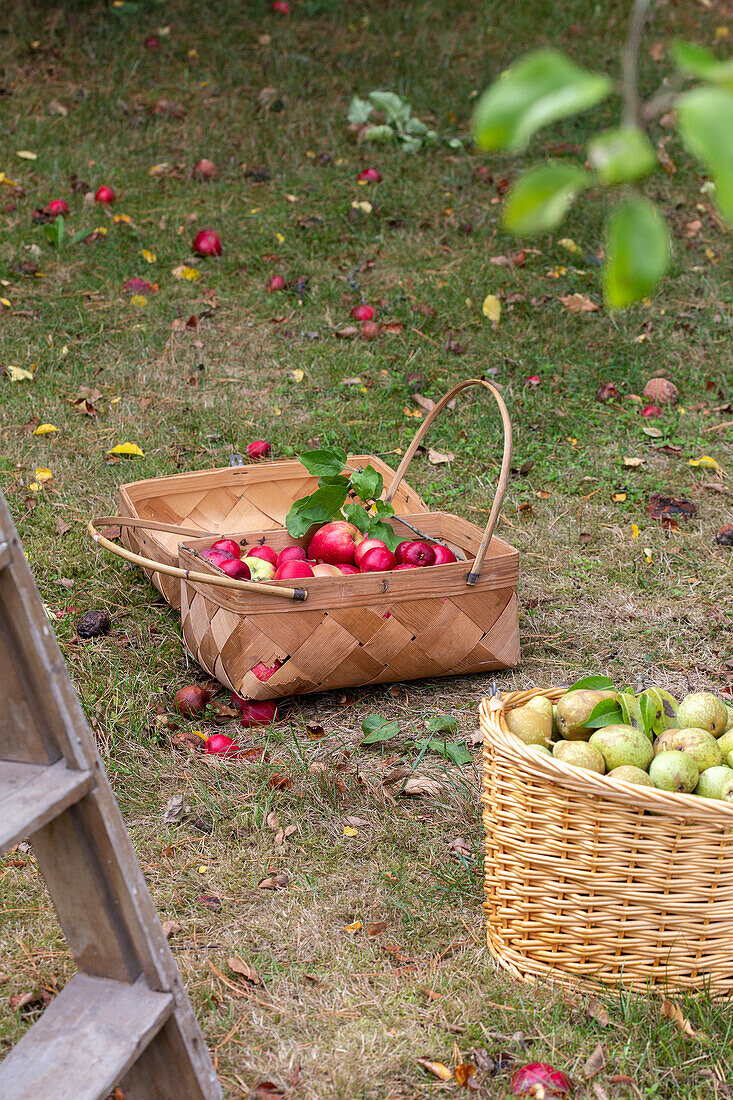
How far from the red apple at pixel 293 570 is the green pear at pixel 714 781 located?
4.15ft

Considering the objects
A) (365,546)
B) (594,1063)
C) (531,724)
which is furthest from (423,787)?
(594,1063)

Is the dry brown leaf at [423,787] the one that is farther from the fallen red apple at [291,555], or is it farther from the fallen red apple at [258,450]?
the fallen red apple at [258,450]

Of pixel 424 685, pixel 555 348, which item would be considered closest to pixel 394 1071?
pixel 424 685

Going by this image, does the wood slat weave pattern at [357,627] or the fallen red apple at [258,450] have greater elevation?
the fallen red apple at [258,450]

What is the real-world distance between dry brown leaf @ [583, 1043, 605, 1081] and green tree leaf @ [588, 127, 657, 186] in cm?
160

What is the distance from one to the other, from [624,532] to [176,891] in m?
2.28

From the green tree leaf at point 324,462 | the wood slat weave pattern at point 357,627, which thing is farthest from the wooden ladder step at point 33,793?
the green tree leaf at point 324,462

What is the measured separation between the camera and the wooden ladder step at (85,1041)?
1.29 metres

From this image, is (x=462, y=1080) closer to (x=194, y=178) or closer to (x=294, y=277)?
(x=294, y=277)

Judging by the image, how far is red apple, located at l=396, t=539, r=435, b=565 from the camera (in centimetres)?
287

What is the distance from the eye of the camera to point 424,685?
9.67 feet

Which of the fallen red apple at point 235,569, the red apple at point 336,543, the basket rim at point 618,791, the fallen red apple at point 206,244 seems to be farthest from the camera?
the fallen red apple at point 206,244

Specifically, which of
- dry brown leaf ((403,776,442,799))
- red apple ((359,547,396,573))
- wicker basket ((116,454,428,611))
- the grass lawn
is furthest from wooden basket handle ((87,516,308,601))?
wicker basket ((116,454,428,611))

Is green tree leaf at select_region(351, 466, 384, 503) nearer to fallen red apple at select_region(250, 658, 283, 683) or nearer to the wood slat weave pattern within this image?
the wood slat weave pattern
